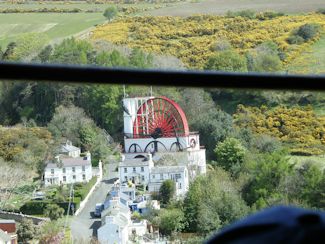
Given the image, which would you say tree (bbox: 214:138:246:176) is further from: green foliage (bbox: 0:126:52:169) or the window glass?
green foliage (bbox: 0:126:52:169)

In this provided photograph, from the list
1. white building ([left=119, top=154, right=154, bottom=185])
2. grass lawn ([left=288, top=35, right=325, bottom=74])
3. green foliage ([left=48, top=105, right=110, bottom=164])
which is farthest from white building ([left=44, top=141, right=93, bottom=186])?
grass lawn ([left=288, top=35, right=325, bottom=74])

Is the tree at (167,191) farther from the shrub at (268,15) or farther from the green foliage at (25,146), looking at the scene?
the shrub at (268,15)

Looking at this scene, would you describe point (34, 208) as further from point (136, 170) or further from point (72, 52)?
point (72, 52)

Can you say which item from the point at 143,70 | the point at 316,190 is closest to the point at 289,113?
the point at 316,190

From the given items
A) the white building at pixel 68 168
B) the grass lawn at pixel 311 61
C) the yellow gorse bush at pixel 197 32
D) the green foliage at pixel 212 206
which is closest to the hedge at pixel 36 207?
the white building at pixel 68 168

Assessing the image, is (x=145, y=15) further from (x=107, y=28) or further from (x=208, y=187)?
(x=208, y=187)

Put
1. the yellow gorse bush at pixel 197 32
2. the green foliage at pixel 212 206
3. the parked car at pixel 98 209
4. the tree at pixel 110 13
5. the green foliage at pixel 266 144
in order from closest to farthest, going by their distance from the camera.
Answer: the green foliage at pixel 212 206, the parked car at pixel 98 209, the green foliage at pixel 266 144, the yellow gorse bush at pixel 197 32, the tree at pixel 110 13
